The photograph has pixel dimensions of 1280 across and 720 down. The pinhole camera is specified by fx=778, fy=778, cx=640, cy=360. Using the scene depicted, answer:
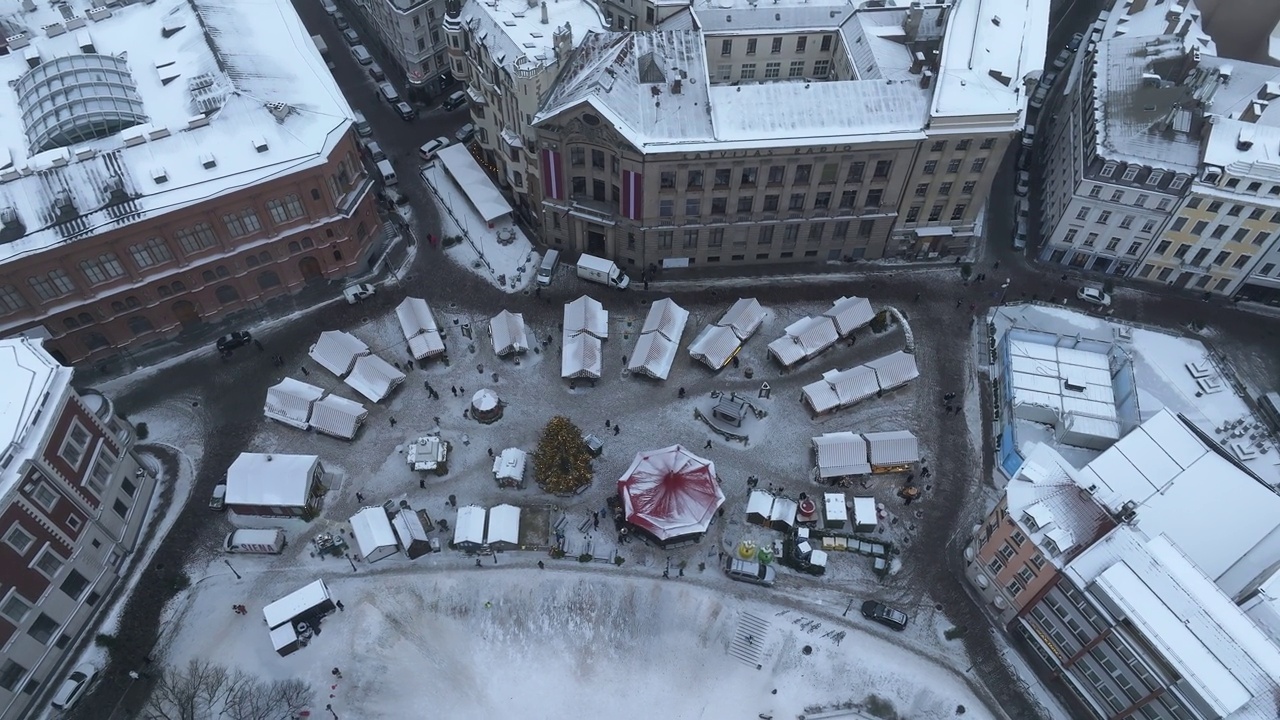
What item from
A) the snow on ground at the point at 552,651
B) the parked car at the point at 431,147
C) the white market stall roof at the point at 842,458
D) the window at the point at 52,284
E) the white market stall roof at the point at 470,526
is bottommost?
the snow on ground at the point at 552,651

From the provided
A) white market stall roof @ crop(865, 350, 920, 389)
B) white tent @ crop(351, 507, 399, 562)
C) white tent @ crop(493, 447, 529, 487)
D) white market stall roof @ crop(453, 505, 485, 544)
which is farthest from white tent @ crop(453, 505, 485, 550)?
white market stall roof @ crop(865, 350, 920, 389)

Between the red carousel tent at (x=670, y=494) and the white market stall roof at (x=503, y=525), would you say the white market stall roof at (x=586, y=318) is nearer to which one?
the red carousel tent at (x=670, y=494)

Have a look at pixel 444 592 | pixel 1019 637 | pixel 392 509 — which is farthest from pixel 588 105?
pixel 1019 637

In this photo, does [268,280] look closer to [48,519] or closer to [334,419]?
[334,419]

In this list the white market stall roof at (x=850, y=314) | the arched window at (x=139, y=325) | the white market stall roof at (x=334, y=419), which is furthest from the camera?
the white market stall roof at (x=850, y=314)

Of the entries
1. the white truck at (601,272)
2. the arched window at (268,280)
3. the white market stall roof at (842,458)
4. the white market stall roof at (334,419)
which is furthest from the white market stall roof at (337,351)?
the white market stall roof at (842,458)

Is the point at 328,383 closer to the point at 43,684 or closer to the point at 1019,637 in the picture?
the point at 43,684
